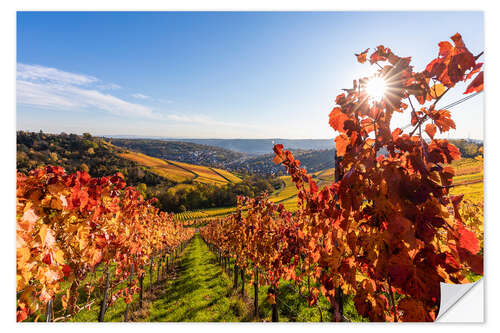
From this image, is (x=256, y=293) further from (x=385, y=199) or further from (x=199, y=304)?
(x=385, y=199)

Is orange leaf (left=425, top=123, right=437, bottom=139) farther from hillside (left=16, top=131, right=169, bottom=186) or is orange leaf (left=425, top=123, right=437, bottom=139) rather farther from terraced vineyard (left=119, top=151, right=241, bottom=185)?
terraced vineyard (left=119, top=151, right=241, bottom=185)

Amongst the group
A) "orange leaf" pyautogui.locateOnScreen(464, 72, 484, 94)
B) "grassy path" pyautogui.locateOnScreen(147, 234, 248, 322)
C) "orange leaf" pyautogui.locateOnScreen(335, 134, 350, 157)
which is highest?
"orange leaf" pyautogui.locateOnScreen(464, 72, 484, 94)

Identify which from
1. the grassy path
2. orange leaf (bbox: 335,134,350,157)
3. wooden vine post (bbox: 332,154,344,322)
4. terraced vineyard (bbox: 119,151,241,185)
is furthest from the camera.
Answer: terraced vineyard (bbox: 119,151,241,185)

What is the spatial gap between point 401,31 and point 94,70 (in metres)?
3.85

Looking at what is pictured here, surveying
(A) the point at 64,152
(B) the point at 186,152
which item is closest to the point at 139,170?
(A) the point at 64,152

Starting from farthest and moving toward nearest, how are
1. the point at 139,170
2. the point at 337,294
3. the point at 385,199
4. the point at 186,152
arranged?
the point at 186,152 → the point at 139,170 → the point at 337,294 → the point at 385,199

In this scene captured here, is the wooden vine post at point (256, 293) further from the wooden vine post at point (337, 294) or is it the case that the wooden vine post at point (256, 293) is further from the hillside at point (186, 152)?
the hillside at point (186, 152)

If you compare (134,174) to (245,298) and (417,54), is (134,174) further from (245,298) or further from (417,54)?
(417,54)

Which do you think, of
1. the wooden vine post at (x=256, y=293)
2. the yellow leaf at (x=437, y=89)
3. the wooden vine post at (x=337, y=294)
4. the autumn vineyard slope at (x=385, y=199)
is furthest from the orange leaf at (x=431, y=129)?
the wooden vine post at (x=256, y=293)

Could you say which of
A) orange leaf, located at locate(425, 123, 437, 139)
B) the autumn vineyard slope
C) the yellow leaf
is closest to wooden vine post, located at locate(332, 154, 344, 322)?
the autumn vineyard slope

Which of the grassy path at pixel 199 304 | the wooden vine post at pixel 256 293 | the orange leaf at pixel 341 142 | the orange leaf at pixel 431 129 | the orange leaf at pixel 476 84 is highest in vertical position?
the orange leaf at pixel 476 84
